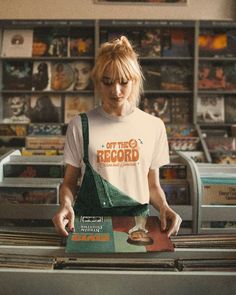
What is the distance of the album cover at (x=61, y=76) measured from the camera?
15.2ft

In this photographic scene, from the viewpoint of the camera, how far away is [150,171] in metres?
1.28

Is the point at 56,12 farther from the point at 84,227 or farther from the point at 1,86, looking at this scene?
the point at 84,227

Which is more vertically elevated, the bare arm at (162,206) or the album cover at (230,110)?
the album cover at (230,110)

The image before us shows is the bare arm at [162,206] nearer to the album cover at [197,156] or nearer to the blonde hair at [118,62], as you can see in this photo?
the blonde hair at [118,62]

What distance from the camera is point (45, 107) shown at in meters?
4.70

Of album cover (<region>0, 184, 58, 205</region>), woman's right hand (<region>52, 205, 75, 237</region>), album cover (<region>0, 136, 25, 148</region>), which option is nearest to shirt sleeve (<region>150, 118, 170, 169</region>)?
woman's right hand (<region>52, 205, 75, 237</region>)

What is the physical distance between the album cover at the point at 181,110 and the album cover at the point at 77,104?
3.24ft

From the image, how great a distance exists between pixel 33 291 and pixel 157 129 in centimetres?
67

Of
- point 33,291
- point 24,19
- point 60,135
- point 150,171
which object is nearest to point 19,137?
point 60,135

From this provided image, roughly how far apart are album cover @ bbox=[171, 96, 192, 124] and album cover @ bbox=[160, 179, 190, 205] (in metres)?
2.81

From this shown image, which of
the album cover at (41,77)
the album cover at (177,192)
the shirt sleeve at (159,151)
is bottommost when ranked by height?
the album cover at (177,192)

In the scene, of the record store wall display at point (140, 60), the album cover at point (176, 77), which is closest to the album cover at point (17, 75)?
the record store wall display at point (140, 60)

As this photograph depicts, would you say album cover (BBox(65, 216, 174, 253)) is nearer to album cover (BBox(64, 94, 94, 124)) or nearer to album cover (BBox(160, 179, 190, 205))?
album cover (BBox(160, 179, 190, 205))

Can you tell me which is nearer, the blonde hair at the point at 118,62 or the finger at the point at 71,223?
the finger at the point at 71,223
